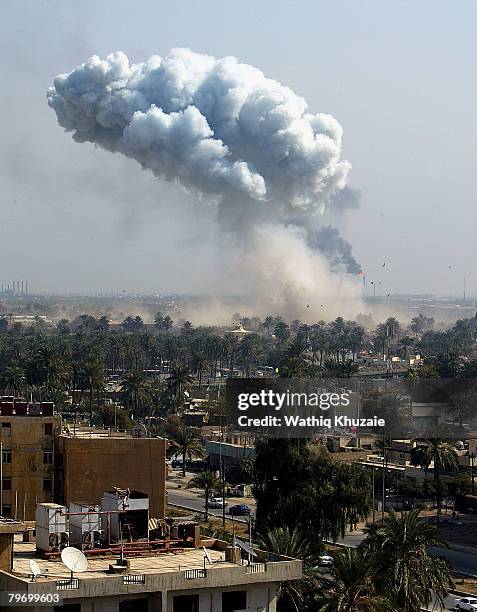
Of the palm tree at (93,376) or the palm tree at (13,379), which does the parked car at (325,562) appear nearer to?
the palm tree at (13,379)

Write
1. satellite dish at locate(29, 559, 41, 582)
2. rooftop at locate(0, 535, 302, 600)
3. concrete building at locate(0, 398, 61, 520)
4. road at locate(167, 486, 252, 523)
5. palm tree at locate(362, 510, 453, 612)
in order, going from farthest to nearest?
road at locate(167, 486, 252, 523)
concrete building at locate(0, 398, 61, 520)
palm tree at locate(362, 510, 453, 612)
satellite dish at locate(29, 559, 41, 582)
rooftop at locate(0, 535, 302, 600)

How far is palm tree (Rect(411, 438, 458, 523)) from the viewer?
6875 centimetres

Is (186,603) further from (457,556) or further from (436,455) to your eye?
(436,455)

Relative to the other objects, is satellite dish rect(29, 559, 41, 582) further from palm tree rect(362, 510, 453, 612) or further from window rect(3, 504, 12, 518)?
window rect(3, 504, 12, 518)

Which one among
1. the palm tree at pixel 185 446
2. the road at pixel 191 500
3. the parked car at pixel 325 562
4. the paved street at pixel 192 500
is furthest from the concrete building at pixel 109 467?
the palm tree at pixel 185 446

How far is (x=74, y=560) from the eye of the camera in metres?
22.1

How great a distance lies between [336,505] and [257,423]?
13.4m

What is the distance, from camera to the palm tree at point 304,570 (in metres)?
30.8

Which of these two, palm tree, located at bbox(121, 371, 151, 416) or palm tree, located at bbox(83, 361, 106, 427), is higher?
palm tree, located at bbox(83, 361, 106, 427)

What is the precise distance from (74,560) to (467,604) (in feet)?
78.2

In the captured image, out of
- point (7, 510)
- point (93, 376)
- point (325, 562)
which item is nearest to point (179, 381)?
point (93, 376)

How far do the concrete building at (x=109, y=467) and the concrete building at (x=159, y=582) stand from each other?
15741 mm

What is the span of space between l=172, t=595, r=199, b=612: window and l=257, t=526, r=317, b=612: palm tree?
5278 millimetres

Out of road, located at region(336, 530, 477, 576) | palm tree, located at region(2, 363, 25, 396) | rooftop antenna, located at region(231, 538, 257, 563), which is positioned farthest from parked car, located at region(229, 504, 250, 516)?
palm tree, located at region(2, 363, 25, 396)
